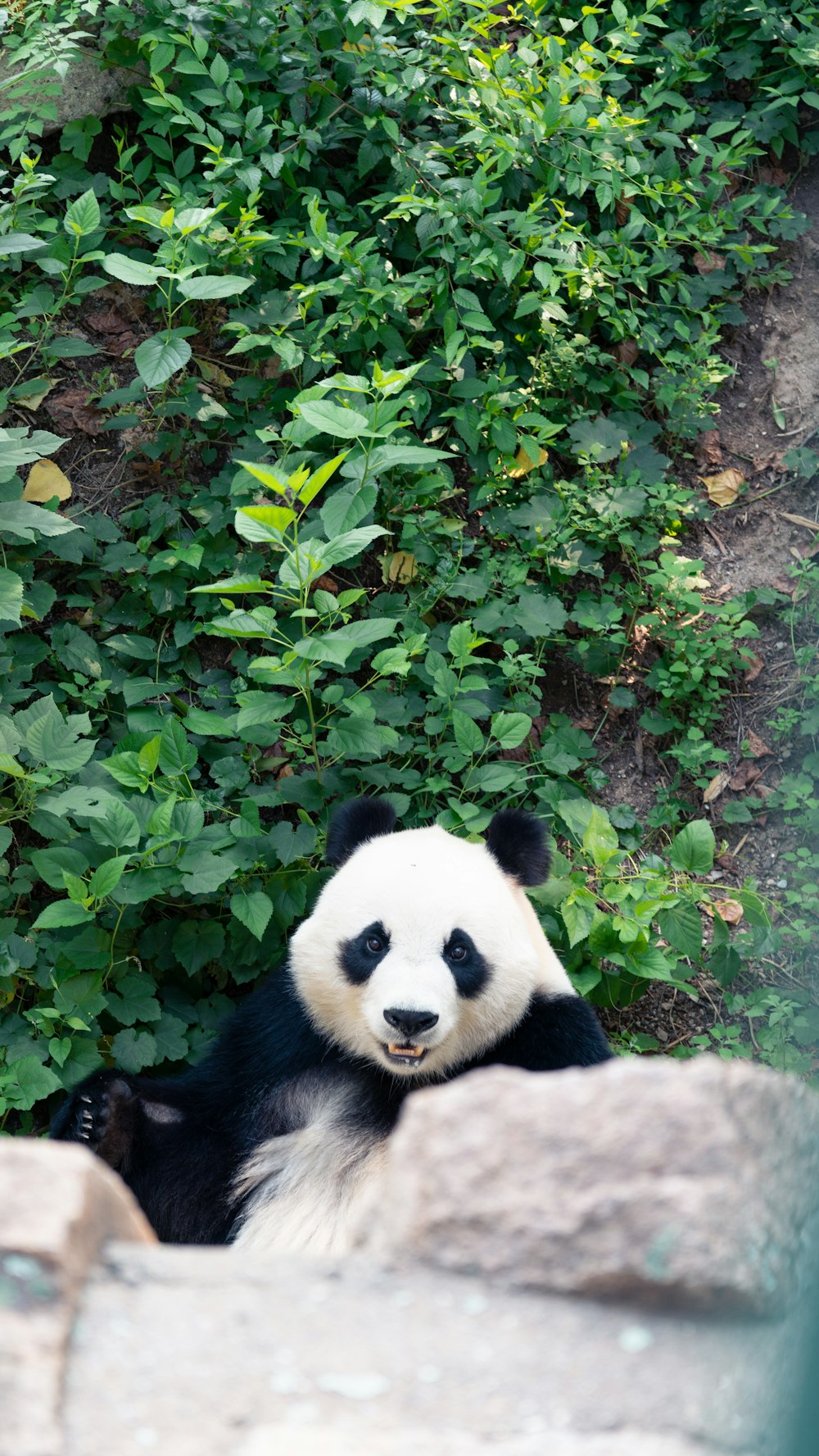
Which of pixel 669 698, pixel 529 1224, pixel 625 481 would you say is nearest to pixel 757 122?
pixel 625 481

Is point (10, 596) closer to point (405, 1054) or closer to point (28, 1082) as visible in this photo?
point (28, 1082)

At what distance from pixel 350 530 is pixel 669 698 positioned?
158cm

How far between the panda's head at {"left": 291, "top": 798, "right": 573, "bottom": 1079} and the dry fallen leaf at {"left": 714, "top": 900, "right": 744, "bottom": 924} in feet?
4.03

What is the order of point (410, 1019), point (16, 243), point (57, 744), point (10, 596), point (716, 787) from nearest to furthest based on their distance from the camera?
point (410, 1019) → point (57, 744) → point (10, 596) → point (16, 243) → point (716, 787)

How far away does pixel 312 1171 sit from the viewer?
2.80 m

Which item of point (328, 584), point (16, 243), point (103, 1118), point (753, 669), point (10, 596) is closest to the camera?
point (103, 1118)

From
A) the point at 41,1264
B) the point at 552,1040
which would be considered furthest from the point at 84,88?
the point at 41,1264

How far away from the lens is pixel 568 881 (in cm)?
362

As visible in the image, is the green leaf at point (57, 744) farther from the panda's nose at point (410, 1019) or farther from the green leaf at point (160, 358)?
the panda's nose at point (410, 1019)

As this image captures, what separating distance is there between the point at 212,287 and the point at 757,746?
93.7 inches

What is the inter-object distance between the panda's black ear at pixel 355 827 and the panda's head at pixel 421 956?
97 millimetres

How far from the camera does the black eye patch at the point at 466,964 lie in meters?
2.73

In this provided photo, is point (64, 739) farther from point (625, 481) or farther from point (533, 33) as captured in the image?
point (533, 33)

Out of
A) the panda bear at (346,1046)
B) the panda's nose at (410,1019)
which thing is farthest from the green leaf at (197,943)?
the panda's nose at (410,1019)
